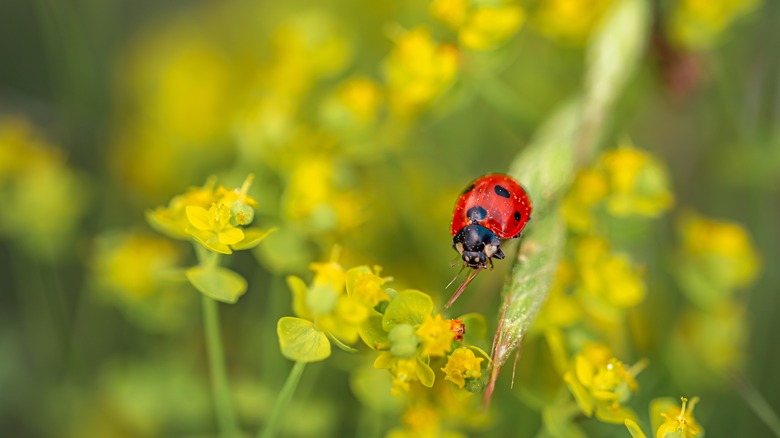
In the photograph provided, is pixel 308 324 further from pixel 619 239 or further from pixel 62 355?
pixel 62 355

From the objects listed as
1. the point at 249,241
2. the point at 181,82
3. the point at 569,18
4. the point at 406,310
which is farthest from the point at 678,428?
the point at 181,82

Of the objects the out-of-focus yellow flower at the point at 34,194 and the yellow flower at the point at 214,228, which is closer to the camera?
the yellow flower at the point at 214,228

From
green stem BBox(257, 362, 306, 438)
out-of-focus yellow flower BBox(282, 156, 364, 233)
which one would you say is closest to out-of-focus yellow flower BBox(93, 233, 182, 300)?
out-of-focus yellow flower BBox(282, 156, 364, 233)

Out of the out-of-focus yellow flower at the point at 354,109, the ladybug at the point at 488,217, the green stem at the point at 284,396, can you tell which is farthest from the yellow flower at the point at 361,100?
the green stem at the point at 284,396

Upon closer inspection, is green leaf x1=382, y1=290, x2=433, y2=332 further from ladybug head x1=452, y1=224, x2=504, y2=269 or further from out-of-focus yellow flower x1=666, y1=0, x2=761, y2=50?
out-of-focus yellow flower x1=666, y1=0, x2=761, y2=50

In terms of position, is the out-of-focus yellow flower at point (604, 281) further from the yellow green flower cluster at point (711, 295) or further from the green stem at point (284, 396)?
the green stem at point (284, 396)

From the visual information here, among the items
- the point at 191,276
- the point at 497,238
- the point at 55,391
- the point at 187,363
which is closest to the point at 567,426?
the point at 497,238
